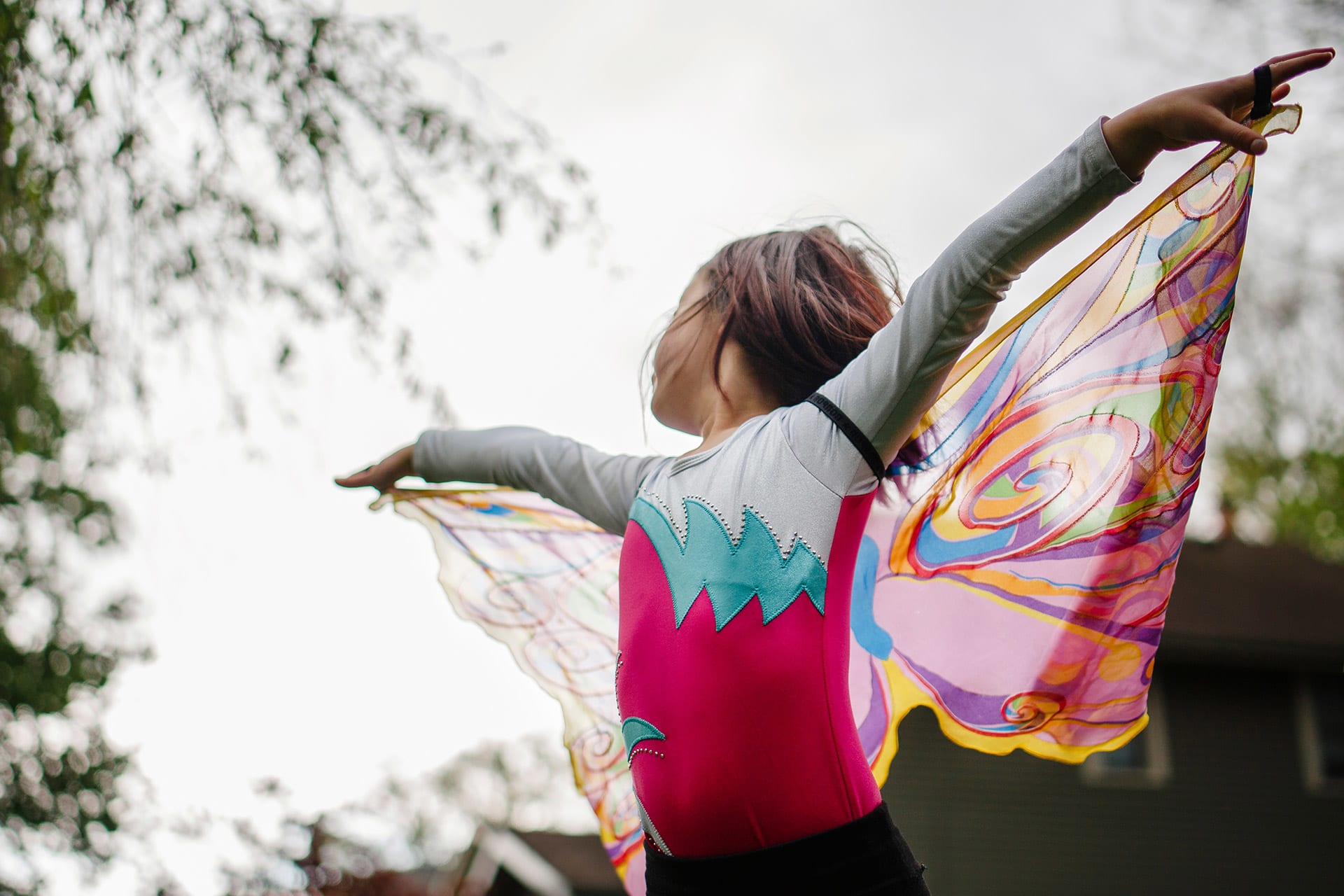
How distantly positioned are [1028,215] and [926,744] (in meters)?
10.4

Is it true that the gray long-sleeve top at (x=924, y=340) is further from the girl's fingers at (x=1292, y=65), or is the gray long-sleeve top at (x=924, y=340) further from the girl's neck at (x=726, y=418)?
the girl's fingers at (x=1292, y=65)

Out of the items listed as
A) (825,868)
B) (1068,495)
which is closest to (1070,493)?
(1068,495)

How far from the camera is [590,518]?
2.24 meters

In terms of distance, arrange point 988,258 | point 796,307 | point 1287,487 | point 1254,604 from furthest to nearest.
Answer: point 1287,487 < point 1254,604 < point 796,307 < point 988,258

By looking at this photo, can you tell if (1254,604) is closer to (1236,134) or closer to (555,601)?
(555,601)

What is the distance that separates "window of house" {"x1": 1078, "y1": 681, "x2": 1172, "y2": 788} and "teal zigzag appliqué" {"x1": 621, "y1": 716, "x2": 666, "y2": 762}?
1108 cm

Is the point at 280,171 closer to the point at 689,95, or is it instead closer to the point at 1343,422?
the point at 689,95

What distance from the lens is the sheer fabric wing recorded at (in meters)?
1.77

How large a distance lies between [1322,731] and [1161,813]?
2.29 meters

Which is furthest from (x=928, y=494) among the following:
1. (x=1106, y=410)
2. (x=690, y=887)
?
(x=690, y=887)

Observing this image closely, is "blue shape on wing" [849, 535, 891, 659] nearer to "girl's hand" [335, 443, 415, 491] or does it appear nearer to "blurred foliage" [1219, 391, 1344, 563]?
"girl's hand" [335, 443, 415, 491]

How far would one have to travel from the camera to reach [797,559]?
158 centimetres

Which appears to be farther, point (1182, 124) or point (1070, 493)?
point (1070, 493)

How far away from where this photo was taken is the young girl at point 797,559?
1.39 m
